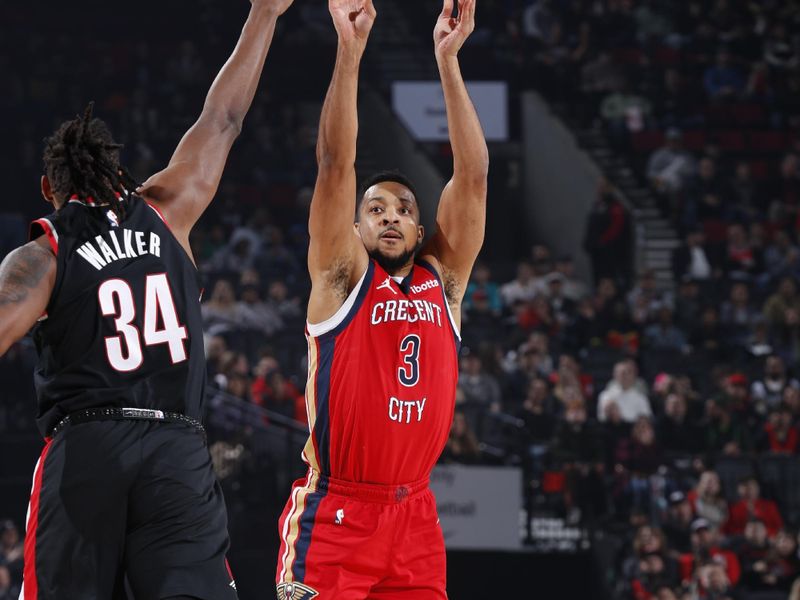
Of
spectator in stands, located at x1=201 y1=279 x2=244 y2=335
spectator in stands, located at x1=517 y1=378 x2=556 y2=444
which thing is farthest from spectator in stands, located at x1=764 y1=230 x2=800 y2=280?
spectator in stands, located at x1=201 y1=279 x2=244 y2=335

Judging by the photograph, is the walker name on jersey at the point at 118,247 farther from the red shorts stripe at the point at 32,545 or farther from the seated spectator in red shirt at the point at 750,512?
the seated spectator in red shirt at the point at 750,512

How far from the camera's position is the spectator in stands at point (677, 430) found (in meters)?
12.4

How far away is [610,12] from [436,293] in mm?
16465

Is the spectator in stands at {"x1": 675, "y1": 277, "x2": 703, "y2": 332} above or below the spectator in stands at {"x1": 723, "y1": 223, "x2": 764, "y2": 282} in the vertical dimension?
below

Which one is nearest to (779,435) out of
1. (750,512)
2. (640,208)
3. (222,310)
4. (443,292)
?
(750,512)

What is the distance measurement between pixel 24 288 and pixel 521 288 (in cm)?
1200

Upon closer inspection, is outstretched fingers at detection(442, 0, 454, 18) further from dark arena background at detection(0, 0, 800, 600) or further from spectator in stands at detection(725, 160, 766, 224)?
spectator in stands at detection(725, 160, 766, 224)

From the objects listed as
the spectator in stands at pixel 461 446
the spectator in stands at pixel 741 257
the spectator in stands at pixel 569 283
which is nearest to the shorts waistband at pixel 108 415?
the spectator in stands at pixel 461 446

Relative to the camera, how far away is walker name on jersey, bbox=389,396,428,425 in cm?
472

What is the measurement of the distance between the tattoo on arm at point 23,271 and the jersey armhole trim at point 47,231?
3 cm

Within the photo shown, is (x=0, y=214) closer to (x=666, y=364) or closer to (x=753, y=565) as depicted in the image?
(x=666, y=364)

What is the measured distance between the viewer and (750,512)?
1147 cm

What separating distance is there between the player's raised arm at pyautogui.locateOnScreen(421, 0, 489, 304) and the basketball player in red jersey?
24cm

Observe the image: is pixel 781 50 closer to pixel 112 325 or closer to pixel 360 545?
pixel 360 545
